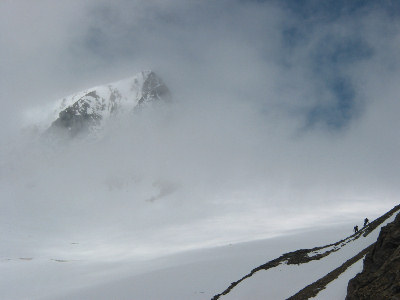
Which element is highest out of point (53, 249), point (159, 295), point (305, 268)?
point (53, 249)

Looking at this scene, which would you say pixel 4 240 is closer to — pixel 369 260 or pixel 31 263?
pixel 31 263

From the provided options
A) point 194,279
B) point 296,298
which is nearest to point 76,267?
point 194,279

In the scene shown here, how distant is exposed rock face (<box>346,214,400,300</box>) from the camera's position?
16.4 m

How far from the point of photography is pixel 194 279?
267 ft

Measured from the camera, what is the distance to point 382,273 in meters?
18.0

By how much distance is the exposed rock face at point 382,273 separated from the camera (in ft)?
53.9

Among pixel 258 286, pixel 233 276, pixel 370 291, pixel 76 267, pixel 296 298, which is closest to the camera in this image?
pixel 370 291

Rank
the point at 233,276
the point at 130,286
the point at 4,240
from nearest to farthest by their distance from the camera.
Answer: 1. the point at 233,276
2. the point at 130,286
3. the point at 4,240

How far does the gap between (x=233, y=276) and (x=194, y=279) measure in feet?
31.9

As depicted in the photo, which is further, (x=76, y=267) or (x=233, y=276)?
(x=76, y=267)

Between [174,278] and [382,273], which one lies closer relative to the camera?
[382,273]

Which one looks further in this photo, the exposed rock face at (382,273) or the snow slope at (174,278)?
the snow slope at (174,278)

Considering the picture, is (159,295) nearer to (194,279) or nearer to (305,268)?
(194,279)

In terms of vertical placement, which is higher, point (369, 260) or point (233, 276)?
point (369, 260)
